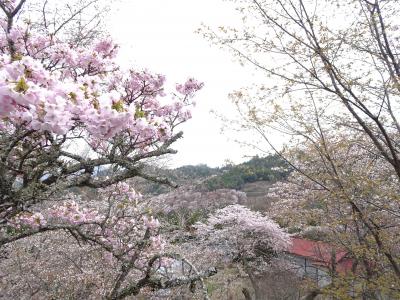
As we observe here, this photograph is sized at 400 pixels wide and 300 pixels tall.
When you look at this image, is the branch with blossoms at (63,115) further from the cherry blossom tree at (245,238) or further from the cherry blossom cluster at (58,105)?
the cherry blossom tree at (245,238)

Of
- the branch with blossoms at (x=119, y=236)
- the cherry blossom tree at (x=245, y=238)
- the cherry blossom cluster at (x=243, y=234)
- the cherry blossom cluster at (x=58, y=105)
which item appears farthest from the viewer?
the cherry blossom cluster at (x=243, y=234)

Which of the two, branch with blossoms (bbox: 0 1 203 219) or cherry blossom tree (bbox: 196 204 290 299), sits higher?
branch with blossoms (bbox: 0 1 203 219)

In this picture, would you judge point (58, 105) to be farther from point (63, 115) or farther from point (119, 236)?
point (119, 236)

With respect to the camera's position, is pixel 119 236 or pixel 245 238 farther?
pixel 245 238

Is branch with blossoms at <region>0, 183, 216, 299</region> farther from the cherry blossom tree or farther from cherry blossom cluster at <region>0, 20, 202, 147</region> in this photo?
the cherry blossom tree

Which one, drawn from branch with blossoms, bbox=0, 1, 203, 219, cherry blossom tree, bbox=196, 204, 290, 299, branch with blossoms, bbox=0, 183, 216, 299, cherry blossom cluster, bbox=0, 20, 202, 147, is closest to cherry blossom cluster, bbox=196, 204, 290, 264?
cherry blossom tree, bbox=196, 204, 290, 299

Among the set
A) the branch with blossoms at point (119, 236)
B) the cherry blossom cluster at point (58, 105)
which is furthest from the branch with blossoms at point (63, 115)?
the branch with blossoms at point (119, 236)

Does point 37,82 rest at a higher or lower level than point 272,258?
higher

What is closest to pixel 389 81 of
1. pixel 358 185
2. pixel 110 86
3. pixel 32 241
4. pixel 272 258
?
pixel 358 185

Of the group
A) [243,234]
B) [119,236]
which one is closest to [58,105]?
[119,236]

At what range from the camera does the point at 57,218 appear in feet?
16.9

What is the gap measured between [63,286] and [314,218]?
4.50 meters

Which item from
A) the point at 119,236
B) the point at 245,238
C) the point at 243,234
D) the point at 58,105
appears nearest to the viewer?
the point at 58,105

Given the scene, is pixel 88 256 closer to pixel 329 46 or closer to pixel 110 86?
pixel 110 86
